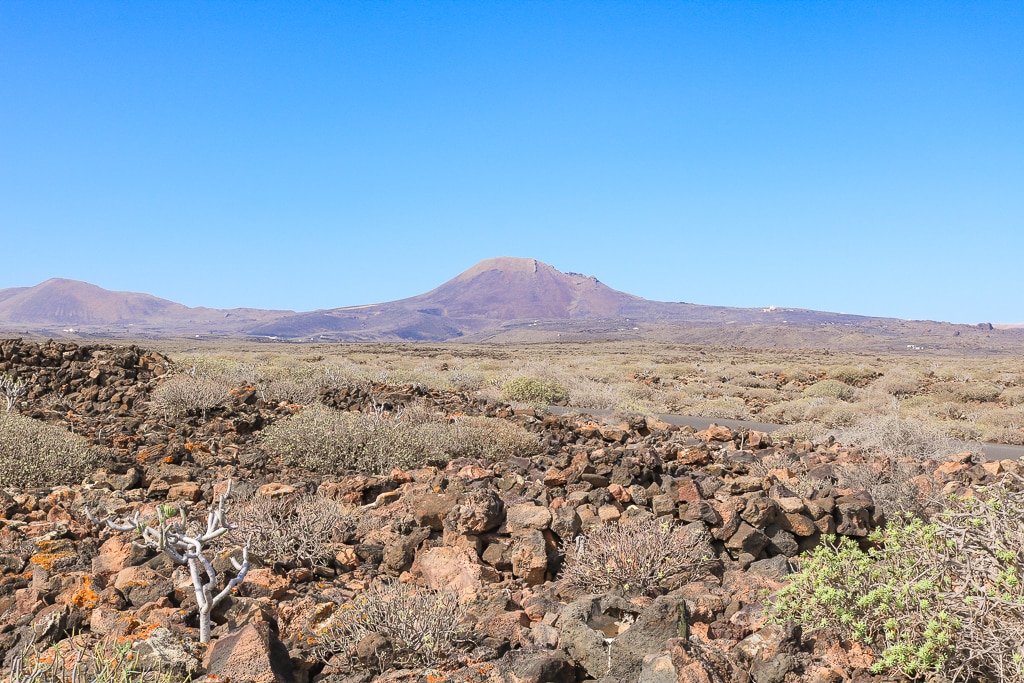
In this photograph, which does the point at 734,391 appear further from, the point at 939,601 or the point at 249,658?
the point at 249,658

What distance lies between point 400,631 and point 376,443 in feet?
13.1

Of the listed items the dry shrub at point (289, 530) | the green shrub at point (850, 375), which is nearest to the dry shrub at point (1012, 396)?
the green shrub at point (850, 375)

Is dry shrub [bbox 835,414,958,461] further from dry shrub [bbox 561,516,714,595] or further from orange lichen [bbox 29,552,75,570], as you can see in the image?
orange lichen [bbox 29,552,75,570]

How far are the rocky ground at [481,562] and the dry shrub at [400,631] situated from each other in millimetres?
73

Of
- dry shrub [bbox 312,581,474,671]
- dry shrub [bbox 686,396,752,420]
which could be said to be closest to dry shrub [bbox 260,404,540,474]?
dry shrub [bbox 312,581,474,671]

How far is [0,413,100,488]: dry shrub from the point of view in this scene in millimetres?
6406

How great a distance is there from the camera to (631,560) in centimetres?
425

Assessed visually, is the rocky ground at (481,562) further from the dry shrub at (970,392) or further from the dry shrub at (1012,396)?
the dry shrub at (970,392)

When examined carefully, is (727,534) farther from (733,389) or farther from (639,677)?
(733,389)

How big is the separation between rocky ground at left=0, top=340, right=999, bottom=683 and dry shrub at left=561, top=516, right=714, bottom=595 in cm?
11

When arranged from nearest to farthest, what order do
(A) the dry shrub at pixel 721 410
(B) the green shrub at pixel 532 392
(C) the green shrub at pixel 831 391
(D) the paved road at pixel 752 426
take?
(D) the paved road at pixel 752 426 → (A) the dry shrub at pixel 721 410 → (B) the green shrub at pixel 532 392 → (C) the green shrub at pixel 831 391

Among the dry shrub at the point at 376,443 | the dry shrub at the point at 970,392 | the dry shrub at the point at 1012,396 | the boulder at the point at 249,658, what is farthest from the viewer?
the dry shrub at the point at 970,392

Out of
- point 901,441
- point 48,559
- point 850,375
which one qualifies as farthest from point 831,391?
point 48,559

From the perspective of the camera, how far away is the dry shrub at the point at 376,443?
727 cm
